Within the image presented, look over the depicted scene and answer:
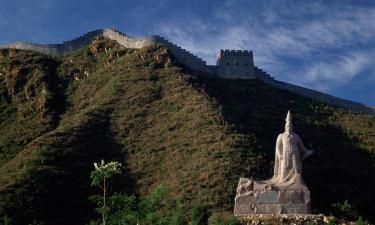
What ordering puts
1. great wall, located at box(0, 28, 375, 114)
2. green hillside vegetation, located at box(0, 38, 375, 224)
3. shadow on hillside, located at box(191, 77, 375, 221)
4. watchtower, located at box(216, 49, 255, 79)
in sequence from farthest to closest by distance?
Result: watchtower, located at box(216, 49, 255, 79), great wall, located at box(0, 28, 375, 114), shadow on hillside, located at box(191, 77, 375, 221), green hillside vegetation, located at box(0, 38, 375, 224)

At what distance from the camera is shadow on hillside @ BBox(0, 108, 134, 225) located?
48.1m

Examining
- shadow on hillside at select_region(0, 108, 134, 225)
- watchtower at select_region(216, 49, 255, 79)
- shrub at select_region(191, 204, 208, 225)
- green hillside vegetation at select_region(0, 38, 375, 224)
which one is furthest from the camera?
watchtower at select_region(216, 49, 255, 79)

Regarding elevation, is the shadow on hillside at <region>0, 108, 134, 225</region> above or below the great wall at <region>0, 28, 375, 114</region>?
below

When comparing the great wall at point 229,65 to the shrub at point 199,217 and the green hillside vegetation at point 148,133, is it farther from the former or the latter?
the shrub at point 199,217

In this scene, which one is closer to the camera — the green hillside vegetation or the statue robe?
the statue robe

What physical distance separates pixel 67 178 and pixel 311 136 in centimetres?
1978

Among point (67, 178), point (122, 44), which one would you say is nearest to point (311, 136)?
point (67, 178)

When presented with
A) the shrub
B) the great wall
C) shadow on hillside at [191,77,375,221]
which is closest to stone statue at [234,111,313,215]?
the shrub

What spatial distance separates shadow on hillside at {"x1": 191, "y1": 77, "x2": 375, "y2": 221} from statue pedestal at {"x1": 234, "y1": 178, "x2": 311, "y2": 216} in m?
12.8

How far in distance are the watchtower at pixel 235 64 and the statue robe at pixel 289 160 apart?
4507cm

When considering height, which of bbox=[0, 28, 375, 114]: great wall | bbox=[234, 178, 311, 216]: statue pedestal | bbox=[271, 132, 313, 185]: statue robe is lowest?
bbox=[234, 178, 311, 216]: statue pedestal

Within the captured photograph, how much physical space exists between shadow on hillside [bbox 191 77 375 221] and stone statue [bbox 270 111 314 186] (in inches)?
471

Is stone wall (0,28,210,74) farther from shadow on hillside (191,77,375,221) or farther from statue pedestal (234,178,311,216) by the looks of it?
statue pedestal (234,178,311,216)

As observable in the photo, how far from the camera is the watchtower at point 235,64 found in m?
79.8
